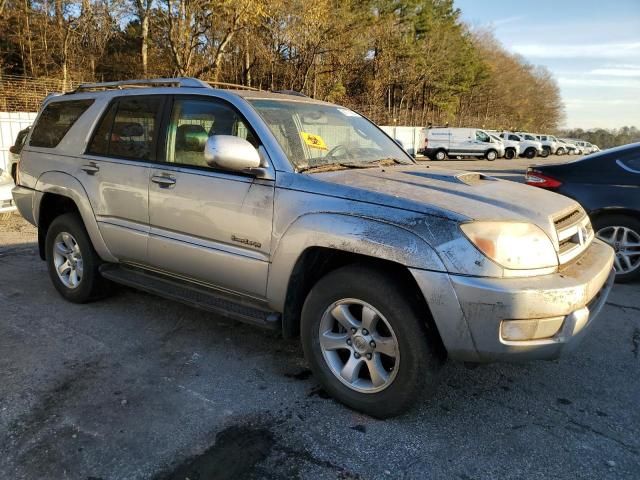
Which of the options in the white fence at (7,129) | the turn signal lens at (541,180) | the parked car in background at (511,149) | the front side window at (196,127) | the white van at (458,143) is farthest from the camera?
the parked car in background at (511,149)

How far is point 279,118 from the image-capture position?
351 centimetres

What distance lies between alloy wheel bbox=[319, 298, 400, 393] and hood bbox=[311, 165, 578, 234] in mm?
627

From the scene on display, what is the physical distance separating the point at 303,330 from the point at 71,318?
Result: 7.71ft

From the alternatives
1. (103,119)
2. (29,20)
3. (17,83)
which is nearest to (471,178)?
(103,119)

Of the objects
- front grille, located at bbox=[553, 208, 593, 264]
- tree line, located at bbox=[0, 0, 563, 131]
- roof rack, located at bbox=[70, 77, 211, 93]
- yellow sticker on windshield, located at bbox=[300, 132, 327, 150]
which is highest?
tree line, located at bbox=[0, 0, 563, 131]

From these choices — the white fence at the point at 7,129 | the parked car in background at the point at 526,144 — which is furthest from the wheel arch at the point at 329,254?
the parked car in background at the point at 526,144

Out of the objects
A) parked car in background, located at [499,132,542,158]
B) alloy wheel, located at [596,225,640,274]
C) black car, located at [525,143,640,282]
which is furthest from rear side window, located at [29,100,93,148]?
parked car in background, located at [499,132,542,158]

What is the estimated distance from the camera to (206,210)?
3.41m

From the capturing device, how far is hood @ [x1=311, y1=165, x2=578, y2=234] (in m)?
2.69

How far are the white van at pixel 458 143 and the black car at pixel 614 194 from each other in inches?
1094

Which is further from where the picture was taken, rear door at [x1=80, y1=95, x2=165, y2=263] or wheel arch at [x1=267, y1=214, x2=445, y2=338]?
rear door at [x1=80, y1=95, x2=165, y2=263]

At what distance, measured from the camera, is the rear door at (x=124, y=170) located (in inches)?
153

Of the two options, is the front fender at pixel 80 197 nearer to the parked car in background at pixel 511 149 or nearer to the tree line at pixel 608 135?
the parked car in background at pixel 511 149

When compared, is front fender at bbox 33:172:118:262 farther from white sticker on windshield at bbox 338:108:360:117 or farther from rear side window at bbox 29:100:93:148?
white sticker on windshield at bbox 338:108:360:117
